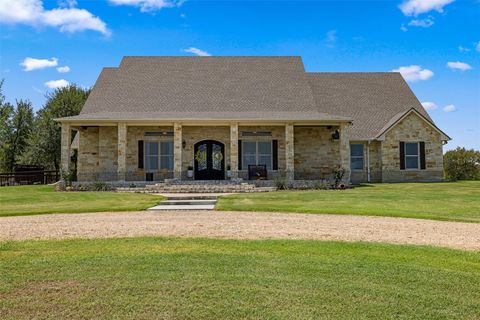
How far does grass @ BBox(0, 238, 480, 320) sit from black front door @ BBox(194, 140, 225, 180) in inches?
659

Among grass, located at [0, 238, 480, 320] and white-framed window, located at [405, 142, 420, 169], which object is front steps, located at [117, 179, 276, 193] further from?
grass, located at [0, 238, 480, 320]

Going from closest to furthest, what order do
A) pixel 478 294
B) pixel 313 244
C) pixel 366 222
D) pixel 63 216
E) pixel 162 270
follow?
pixel 478 294
pixel 162 270
pixel 313 244
pixel 366 222
pixel 63 216

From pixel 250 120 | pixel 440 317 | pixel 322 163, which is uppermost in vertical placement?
pixel 250 120

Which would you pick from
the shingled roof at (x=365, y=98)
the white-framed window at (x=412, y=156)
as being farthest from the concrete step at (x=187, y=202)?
the white-framed window at (x=412, y=156)

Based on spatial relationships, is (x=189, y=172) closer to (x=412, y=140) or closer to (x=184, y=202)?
(x=184, y=202)

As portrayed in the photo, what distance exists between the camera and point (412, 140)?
25453 millimetres

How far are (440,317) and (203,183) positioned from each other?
57.6 feet

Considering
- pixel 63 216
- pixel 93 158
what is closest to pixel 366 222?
pixel 63 216

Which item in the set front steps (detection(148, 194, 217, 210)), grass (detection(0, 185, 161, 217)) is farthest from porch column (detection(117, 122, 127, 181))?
front steps (detection(148, 194, 217, 210))

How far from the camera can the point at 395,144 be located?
2538cm

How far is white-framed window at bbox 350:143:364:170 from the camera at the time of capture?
25.9m

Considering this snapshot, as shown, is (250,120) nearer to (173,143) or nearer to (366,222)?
(173,143)

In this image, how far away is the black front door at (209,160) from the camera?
2377 centimetres

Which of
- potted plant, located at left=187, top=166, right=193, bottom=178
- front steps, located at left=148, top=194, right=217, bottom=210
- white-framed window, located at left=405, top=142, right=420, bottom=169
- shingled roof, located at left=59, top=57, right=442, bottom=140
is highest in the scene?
shingled roof, located at left=59, top=57, right=442, bottom=140
